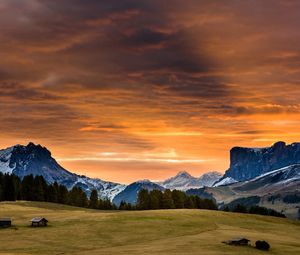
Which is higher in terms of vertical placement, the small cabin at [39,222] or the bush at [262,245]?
the small cabin at [39,222]

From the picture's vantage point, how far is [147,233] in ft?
379

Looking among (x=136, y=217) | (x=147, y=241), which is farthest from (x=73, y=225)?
(x=147, y=241)

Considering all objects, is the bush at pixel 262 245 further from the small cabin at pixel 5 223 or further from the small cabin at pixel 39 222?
the small cabin at pixel 5 223

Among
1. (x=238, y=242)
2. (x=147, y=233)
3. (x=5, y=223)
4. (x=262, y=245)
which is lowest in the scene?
(x=262, y=245)

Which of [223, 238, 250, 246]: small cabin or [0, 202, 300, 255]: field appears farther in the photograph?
[223, 238, 250, 246]: small cabin

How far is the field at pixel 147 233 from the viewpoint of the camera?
94.8 metres

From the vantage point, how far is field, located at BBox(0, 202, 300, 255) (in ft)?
311

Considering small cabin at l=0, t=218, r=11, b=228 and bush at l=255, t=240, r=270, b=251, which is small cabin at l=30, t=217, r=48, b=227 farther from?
bush at l=255, t=240, r=270, b=251

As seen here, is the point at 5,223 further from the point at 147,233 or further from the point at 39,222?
the point at 147,233

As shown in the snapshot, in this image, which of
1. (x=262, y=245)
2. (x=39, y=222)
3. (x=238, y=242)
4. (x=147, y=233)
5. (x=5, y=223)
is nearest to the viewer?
(x=262, y=245)

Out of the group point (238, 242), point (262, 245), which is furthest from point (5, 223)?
point (262, 245)

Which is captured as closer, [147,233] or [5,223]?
[147,233]

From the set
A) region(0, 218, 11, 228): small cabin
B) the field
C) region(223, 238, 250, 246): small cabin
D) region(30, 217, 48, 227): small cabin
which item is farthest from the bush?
region(0, 218, 11, 228): small cabin

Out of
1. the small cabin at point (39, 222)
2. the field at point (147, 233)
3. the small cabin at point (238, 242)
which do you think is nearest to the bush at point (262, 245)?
the field at point (147, 233)
